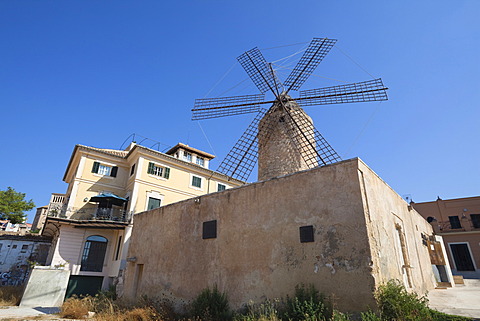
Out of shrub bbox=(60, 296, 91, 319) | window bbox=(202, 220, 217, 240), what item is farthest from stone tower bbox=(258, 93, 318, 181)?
shrub bbox=(60, 296, 91, 319)

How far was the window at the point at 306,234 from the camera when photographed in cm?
→ 621

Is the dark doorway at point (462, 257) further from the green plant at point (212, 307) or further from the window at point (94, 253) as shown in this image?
the window at point (94, 253)

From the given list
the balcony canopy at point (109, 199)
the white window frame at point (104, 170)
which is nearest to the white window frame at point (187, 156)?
the white window frame at point (104, 170)

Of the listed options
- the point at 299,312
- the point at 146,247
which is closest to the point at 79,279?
the point at 146,247

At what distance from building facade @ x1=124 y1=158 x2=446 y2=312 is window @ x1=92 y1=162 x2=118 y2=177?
12.2 m

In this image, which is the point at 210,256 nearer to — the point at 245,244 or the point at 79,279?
the point at 245,244

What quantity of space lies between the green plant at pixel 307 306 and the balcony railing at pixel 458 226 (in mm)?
21204

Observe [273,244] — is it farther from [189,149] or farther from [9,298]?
[189,149]

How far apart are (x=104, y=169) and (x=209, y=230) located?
14.8 meters

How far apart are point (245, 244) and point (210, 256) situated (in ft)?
4.69

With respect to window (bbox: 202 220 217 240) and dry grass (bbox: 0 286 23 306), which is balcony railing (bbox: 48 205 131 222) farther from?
window (bbox: 202 220 217 240)

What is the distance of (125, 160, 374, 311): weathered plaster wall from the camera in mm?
5609

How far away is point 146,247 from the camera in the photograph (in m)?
10.9

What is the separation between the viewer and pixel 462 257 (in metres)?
21.3
